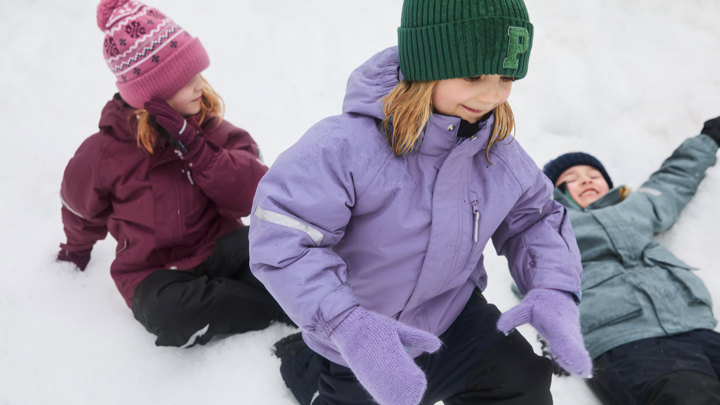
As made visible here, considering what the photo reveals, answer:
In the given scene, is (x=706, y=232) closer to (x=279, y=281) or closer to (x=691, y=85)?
(x=691, y=85)

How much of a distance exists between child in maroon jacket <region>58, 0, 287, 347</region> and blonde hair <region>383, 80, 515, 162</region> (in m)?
0.79

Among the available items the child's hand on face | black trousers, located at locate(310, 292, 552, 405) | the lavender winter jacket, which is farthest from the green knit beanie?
the child's hand on face

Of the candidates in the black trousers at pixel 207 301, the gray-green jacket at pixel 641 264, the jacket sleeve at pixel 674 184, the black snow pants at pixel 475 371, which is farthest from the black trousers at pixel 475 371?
the jacket sleeve at pixel 674 184

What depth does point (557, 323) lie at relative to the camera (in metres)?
1.14

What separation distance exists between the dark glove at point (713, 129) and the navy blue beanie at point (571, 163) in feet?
1.52

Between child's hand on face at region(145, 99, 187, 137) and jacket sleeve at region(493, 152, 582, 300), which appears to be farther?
child's hand on face at region(145, 99, 187, 137)

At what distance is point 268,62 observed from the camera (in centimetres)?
308

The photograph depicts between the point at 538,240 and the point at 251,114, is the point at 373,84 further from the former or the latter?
the point at 251,114

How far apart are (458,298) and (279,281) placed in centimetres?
52

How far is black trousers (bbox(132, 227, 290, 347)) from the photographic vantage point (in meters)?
1.76

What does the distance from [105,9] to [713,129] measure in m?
2.43

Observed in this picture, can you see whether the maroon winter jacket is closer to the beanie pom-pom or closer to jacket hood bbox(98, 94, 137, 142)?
jacket hood bbox(98, 94, 137, 142)

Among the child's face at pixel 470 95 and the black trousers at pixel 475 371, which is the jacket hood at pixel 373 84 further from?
the black trousers at pixel 475 371

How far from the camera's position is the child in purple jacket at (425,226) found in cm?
106
